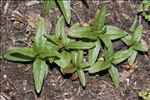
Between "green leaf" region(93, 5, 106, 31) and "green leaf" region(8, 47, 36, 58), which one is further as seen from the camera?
"green leaf" region(93, 5, 106, 31)

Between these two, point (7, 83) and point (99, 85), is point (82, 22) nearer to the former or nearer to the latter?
point (99, 85)

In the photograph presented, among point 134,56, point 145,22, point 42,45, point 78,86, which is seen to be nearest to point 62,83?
point 78,86

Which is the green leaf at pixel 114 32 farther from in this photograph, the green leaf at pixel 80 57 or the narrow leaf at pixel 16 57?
the narrow leaf at pixel 16 57

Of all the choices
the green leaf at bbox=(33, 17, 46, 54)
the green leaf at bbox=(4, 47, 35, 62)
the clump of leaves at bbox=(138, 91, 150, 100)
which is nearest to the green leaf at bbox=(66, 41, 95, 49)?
Answer: the green leaf at bbox=(33, 17, 46, 54)

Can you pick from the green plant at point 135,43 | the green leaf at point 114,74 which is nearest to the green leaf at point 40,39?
the green leaf at point 114,74

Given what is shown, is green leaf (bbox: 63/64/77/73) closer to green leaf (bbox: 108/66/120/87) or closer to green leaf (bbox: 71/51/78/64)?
green leaf (bbox: 71/51/78/64)

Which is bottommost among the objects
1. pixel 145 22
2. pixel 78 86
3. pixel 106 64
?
pixel 78 86
